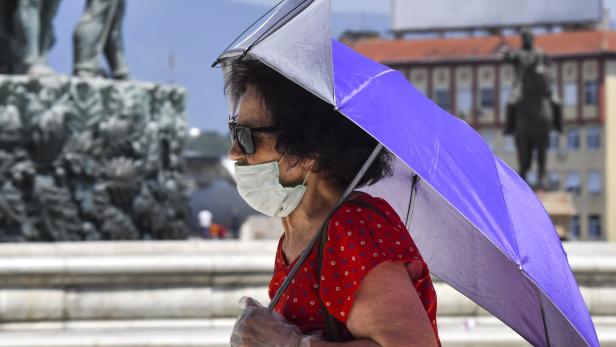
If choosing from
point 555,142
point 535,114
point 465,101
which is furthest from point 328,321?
point 465,101

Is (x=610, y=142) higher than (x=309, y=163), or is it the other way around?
(x=309, y=163)

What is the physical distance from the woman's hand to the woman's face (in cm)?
25

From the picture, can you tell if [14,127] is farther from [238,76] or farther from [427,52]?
[427,52]

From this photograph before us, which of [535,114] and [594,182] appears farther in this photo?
[594,182]

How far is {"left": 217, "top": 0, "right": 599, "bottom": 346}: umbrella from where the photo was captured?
2320 millimetres

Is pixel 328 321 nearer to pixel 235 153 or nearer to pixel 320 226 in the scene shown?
pixel 320 226

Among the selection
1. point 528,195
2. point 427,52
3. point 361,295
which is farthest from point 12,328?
point 427,52

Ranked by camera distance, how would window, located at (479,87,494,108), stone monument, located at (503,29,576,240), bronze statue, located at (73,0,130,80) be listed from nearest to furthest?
bronze statue, located at (73,0,130,80) < stone monument, located at (503,29,576,240) < window, located at (479,87,494,108)

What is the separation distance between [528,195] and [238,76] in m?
0.78

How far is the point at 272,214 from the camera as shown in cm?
254

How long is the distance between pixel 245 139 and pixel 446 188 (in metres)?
0.38

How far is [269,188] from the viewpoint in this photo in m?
2.48

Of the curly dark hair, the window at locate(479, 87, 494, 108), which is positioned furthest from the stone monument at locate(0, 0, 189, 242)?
the window at locate(479, 87, 494, 108)

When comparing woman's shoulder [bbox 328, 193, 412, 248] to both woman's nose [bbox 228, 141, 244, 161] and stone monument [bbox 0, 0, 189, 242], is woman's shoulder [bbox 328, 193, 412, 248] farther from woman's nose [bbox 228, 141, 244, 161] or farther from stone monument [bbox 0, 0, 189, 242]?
stone monument [bbox 0, 0, 189, 242]
